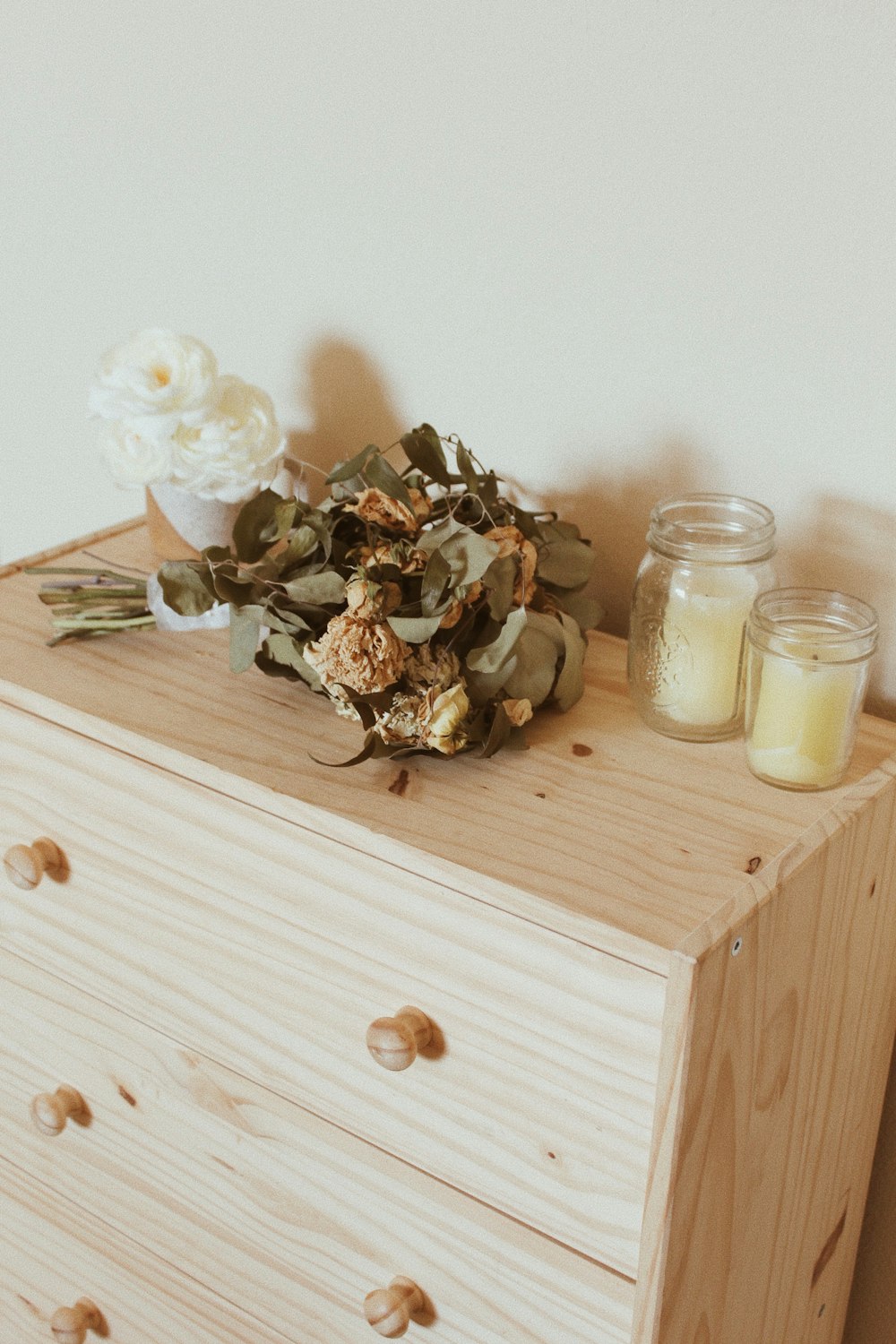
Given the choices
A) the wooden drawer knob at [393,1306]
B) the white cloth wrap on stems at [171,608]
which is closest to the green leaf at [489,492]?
the white cloth wrap on stems at [171,608]

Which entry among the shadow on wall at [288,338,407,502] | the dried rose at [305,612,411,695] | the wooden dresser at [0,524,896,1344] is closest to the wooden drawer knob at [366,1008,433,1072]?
the wooden dresser at [0,524,896,1344]

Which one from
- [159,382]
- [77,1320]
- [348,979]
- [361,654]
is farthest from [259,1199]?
[159,382]

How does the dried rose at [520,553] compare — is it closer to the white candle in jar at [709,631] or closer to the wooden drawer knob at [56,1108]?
the white candle in jar at [709,631]

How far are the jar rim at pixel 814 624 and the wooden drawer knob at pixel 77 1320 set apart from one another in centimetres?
95

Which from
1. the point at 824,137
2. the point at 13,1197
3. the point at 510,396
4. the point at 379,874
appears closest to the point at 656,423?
the point at 510,396

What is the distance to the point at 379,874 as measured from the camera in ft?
2.98

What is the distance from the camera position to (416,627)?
0.95 m

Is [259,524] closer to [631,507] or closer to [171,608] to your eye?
[171,608]

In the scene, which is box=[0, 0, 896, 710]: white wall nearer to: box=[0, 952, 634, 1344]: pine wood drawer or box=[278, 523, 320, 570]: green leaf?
box=[278, 523, 320, 570]: green leaf

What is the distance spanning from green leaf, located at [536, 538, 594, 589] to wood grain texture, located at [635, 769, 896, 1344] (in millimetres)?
298

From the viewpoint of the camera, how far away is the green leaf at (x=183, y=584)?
1.06m

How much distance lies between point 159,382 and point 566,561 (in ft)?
1.25

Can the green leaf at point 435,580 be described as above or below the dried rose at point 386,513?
below

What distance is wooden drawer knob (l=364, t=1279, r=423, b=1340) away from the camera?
987mm
